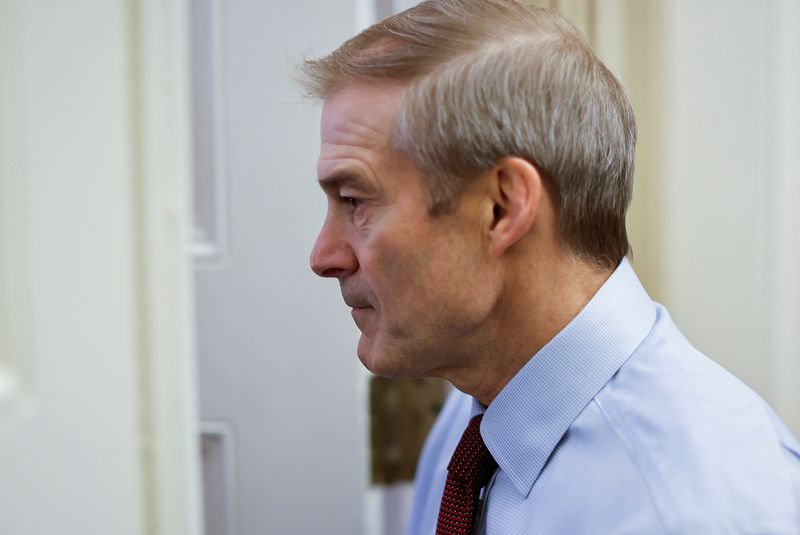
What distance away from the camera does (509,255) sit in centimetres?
79

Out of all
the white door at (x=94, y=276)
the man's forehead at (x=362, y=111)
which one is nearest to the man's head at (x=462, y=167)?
the man's forehead at (x=362, y=111)

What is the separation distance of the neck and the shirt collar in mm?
13

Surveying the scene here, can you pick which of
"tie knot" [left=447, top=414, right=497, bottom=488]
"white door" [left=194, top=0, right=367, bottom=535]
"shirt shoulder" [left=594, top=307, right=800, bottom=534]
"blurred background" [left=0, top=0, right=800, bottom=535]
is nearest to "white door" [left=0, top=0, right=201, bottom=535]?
"blurred background" [left=0, top=0, right=800, bottom=535]

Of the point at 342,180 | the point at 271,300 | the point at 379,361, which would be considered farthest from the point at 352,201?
the point at 271,300

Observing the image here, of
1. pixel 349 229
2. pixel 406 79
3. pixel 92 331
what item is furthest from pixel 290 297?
pixel 406 79

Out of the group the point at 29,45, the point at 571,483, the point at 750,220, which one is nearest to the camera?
the point at 571,483

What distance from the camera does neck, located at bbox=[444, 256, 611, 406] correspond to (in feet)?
2.62

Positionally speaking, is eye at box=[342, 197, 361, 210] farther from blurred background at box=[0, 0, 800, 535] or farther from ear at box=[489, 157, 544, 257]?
blurred background at box=[0, 0, 800, 535]

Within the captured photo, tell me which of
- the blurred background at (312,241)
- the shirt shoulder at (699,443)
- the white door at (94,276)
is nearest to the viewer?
the shirt shoulder at (699,443)

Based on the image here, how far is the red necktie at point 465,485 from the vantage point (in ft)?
2.68

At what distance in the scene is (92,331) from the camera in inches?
38.3

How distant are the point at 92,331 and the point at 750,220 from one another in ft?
3.36

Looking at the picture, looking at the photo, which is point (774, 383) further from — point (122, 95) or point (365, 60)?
point (122, 95)

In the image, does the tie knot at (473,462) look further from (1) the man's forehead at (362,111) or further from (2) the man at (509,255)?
(1) the man's forehead at (362,111)
